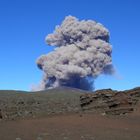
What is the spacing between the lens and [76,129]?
24703 millimetres

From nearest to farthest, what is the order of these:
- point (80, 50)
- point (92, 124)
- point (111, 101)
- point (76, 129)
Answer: point (76, 129) < point (92, 124) < point (111, 101) < point (80, 50)

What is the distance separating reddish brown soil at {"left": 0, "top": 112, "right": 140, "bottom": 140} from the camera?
834 inches

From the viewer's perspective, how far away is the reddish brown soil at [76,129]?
21.2 metres

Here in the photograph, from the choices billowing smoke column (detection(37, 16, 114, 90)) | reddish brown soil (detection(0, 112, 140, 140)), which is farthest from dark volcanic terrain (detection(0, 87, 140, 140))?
billowing smoke column (detection(37, 16, 114, 90))

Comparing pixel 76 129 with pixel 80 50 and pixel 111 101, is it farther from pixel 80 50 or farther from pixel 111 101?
pixel 80 50

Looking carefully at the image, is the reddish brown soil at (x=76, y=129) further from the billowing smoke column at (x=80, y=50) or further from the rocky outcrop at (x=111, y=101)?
the billowing smoke column at (x=80, y=50)

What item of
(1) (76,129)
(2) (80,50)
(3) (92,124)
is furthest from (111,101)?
(2) (80,50)

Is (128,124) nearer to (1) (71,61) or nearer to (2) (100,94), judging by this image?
(2) (100,94)

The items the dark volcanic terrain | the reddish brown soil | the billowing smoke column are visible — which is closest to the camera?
the reddish brown soil

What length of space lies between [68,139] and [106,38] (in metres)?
134

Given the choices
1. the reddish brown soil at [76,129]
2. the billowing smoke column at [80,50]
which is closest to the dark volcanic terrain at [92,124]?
the reddish brown soil at [76,129]

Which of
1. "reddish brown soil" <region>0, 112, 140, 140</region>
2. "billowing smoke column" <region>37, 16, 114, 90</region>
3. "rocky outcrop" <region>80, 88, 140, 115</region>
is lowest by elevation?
"reddish brown soil" <region>0, 112, 140, 140</region>

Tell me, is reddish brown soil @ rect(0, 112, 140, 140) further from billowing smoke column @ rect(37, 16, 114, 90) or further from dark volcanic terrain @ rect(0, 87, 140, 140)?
billowing smoke column @ rect(37, 16, 114, 90)

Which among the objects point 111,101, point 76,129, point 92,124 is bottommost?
point 76,129
